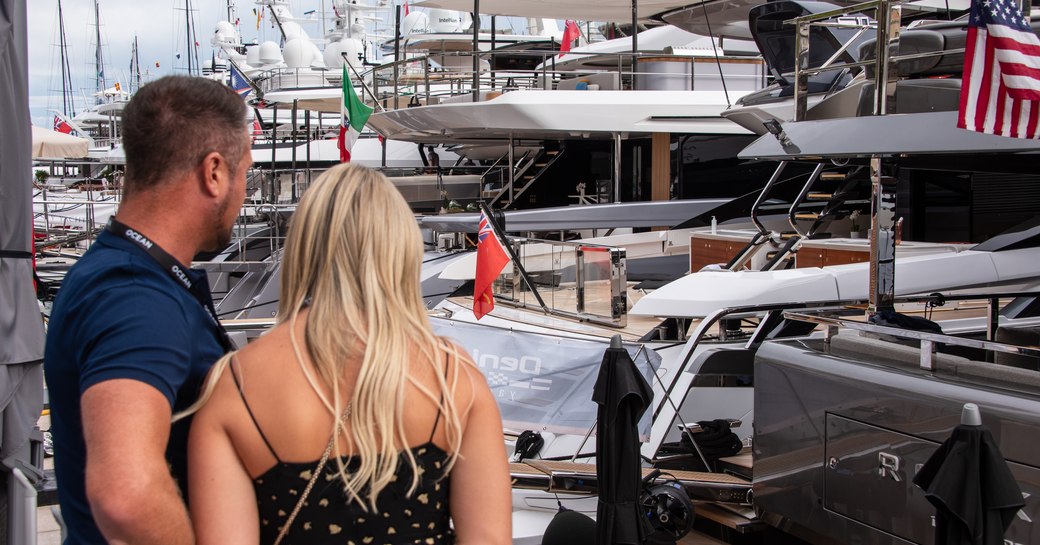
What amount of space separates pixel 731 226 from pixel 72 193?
27.4 m

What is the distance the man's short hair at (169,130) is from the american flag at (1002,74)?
350 centimetres

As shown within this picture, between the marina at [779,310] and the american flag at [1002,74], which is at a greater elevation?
the american flag at [1002,74]

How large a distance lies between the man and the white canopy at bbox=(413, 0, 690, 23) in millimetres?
16678

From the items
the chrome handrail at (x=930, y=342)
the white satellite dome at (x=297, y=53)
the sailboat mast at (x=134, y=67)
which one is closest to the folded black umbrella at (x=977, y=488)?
the chrome handrail at (x=930, y=342)

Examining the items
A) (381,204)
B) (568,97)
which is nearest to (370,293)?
(381,204)

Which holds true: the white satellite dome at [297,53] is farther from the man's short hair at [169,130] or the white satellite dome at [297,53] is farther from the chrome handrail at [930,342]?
the man's short hair at [169,130]

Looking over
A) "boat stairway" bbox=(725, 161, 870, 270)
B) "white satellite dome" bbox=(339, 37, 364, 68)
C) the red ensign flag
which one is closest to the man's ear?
the red ensign flag

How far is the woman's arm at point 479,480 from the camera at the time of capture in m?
2.02

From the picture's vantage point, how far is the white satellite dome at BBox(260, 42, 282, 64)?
141 feet

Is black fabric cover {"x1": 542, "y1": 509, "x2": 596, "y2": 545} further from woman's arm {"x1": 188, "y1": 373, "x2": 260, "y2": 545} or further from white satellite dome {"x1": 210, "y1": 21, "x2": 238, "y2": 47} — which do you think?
white satellite dome {"x1": 210, "y1": 21, "x2": 238, "y2": 47}

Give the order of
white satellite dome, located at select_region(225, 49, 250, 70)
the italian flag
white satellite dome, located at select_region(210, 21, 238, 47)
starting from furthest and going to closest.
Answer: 1. white satellite dome, located at select_region(210, 21, 238, 47)
2. white satellite dome, located at select_region(225, 49, 250, 70)
3. the italian flag

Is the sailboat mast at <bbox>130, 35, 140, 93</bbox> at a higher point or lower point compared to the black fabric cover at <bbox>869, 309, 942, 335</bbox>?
higher

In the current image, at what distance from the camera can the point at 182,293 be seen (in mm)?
2049

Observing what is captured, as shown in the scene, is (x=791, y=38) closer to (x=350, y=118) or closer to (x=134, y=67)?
(x=350, y=118)
